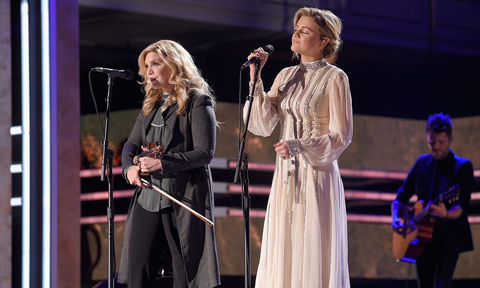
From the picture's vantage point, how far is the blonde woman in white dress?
269 cm

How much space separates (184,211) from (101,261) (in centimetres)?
208

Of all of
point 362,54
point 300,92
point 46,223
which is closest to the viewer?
point 300,92

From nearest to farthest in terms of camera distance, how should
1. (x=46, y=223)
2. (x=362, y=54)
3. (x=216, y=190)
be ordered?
(x=46, y=223), (x=216, y=190), (x=362, y=54)

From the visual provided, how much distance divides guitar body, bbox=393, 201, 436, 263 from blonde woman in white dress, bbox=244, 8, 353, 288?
1884 millimetres

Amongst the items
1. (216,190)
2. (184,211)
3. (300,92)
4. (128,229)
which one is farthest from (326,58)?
(216,190)

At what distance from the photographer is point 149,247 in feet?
9.54

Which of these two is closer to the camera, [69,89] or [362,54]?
[69,89]

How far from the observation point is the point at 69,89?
4.73 metres

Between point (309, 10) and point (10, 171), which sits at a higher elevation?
point (309, 10)

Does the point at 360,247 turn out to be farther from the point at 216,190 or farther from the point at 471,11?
the point at 471,11

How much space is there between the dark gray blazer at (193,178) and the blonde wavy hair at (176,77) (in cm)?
5

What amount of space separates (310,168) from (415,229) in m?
2.10

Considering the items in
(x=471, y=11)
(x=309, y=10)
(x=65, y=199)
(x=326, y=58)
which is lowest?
(x=65, y=199)

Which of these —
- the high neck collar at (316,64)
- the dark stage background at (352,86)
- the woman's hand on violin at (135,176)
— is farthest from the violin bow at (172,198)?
the dark stage background at (352,86)
